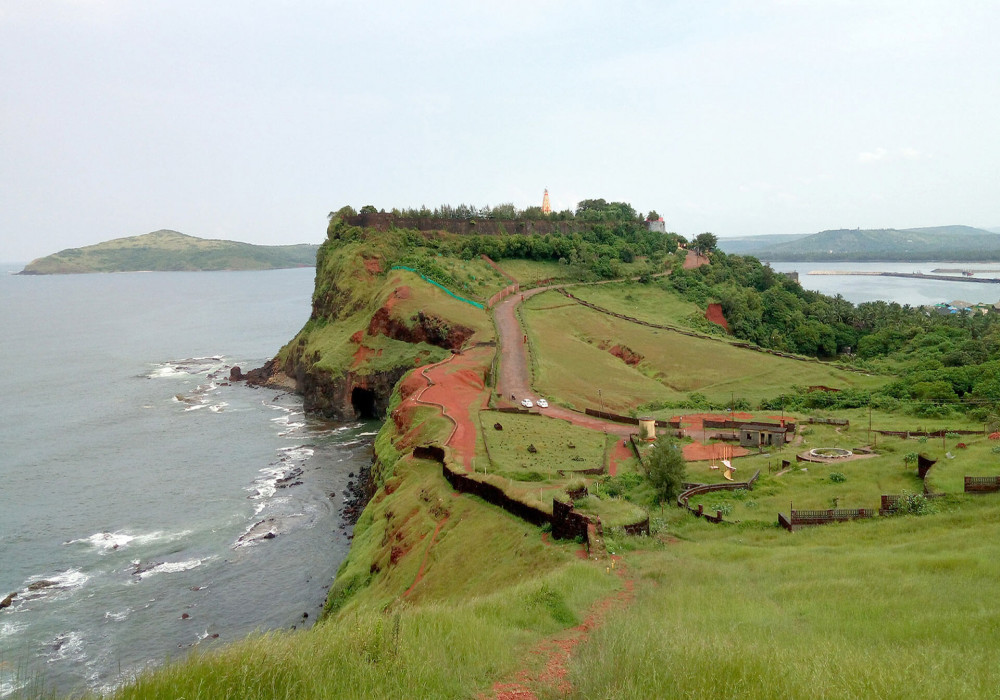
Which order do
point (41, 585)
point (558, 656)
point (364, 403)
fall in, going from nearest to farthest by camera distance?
1. point (558, 656)
2. point (41, 585)
3. point (364, 403)

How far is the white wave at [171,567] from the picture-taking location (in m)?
34.0

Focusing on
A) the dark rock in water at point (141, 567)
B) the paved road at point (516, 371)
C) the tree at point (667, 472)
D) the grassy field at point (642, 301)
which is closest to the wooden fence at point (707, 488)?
the tree at point (667, 472)

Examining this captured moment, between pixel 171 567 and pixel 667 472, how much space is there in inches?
1008

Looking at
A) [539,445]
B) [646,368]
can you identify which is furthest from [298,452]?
[646,368]

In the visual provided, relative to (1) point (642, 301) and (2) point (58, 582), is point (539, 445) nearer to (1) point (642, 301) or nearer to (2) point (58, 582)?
(2) point (58, 582)

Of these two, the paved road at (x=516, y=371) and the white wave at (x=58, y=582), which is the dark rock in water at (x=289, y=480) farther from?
the paved road at (x=516, y=371)

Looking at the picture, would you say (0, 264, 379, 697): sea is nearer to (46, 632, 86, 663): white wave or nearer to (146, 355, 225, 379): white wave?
(46, 632, 86, 663): white wave

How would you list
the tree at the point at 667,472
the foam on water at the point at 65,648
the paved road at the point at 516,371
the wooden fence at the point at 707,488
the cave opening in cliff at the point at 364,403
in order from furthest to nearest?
the cave opening in cliff at the point at 364,403, the paved road at the point at 516,371, the foam on water at the point at 65,648, the wooden fence at the point at 707,488, the tree at the point at 667,472

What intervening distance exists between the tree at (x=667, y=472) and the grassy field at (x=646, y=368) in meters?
20.8

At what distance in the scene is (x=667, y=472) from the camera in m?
25.2

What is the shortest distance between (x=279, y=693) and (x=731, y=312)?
83016mm

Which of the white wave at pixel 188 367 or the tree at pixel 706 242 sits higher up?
the tree at pixel 706 242

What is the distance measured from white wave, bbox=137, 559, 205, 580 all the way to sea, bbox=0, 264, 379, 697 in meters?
0.10

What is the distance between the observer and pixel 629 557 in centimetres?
1838
